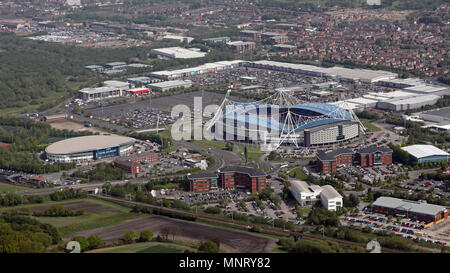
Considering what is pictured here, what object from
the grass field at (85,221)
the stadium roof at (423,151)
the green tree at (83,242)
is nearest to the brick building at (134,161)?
the grass field at (85,221)

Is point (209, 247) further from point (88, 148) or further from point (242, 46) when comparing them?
point (242, 46)

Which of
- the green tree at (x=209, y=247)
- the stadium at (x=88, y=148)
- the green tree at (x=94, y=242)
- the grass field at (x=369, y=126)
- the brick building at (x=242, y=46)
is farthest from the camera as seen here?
the brick building at (x=242, y=46)

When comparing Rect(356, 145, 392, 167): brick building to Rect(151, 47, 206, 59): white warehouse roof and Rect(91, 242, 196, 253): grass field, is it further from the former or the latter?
Rect(151, 47, 206, 59): white warehouse roof

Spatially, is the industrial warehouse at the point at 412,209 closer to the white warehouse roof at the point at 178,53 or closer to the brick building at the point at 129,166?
the brick building at the point at 129,166

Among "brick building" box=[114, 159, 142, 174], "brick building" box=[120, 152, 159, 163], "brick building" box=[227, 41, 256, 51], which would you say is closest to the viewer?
"brick building" box=[114, 159, 142, 174]

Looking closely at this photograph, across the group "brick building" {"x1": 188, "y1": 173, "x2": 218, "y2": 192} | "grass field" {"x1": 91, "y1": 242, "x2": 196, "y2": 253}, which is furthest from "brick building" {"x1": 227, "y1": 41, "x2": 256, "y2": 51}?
"grass field" {"x1": 91, "y1": 242, "x2": 196, "y2": 253}

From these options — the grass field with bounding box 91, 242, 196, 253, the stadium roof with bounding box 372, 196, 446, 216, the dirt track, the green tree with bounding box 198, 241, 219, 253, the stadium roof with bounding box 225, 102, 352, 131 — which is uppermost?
the stadium roof with bounding box 225, 102, 352, 131

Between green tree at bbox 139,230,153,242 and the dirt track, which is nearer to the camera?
the dirt track

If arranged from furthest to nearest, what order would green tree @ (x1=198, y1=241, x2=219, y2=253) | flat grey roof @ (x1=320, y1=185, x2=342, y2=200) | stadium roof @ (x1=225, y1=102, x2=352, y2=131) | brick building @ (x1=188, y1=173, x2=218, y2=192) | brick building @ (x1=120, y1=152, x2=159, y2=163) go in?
stadium roof @ (x1=225, y1=102, x2=352, y2=131) → brick building @ (x1=120, y1=152, x2=159, y2=163) → brick building @ (x1=188, y1=173, x2=218, y2=192) → flat grey roof @ (x1=320, y1=185, x2=342, y2=200) → green tree @ (x1=198, y1=241, x2=219, y2=253)
